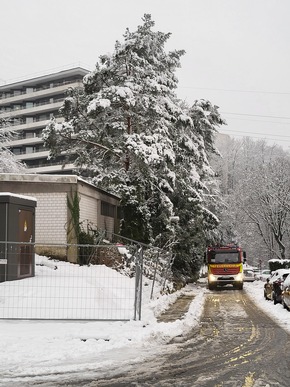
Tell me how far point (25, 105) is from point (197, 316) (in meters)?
74.1

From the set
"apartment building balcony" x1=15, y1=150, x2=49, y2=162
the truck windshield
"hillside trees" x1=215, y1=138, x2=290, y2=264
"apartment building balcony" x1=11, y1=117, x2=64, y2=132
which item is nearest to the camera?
the truck windshield

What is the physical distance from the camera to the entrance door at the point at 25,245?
572 inches

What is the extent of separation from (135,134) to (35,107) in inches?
2353

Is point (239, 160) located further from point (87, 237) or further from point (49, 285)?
point (49, 285)

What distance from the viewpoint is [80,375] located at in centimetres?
696

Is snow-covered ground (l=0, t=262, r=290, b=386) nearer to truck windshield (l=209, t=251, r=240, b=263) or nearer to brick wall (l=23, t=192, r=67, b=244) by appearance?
brick wall (l=23, t=192, r=67, b=244)

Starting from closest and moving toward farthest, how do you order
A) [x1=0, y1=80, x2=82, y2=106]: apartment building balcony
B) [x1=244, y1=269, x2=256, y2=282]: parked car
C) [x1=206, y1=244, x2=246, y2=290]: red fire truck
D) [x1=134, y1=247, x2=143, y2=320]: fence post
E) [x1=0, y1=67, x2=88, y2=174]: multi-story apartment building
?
[x1=134, y1=247, x2=143, y2=320]: fence post
[x1=206, y1=244, x2=246, y2=290]: red fire truck
[x1=244, y1=269, x2=256, y2=282]: parked car
[x1=0, y1=80, x2=82, y2=106]: apartment building balcony
[x1=0, y1=67, x2=88, y2=174]: multi-story apartment building

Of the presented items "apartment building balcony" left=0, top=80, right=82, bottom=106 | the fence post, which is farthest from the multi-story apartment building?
the fence post

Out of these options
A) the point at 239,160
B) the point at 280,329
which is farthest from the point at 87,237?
the point at 239,160

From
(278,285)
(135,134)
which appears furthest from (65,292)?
(135,134)

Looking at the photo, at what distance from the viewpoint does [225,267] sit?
2983 centimetres

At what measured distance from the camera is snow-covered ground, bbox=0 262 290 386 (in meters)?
7.29

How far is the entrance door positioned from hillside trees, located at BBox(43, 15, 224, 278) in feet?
27.7

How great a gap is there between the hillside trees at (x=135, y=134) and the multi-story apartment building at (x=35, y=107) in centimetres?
4918
